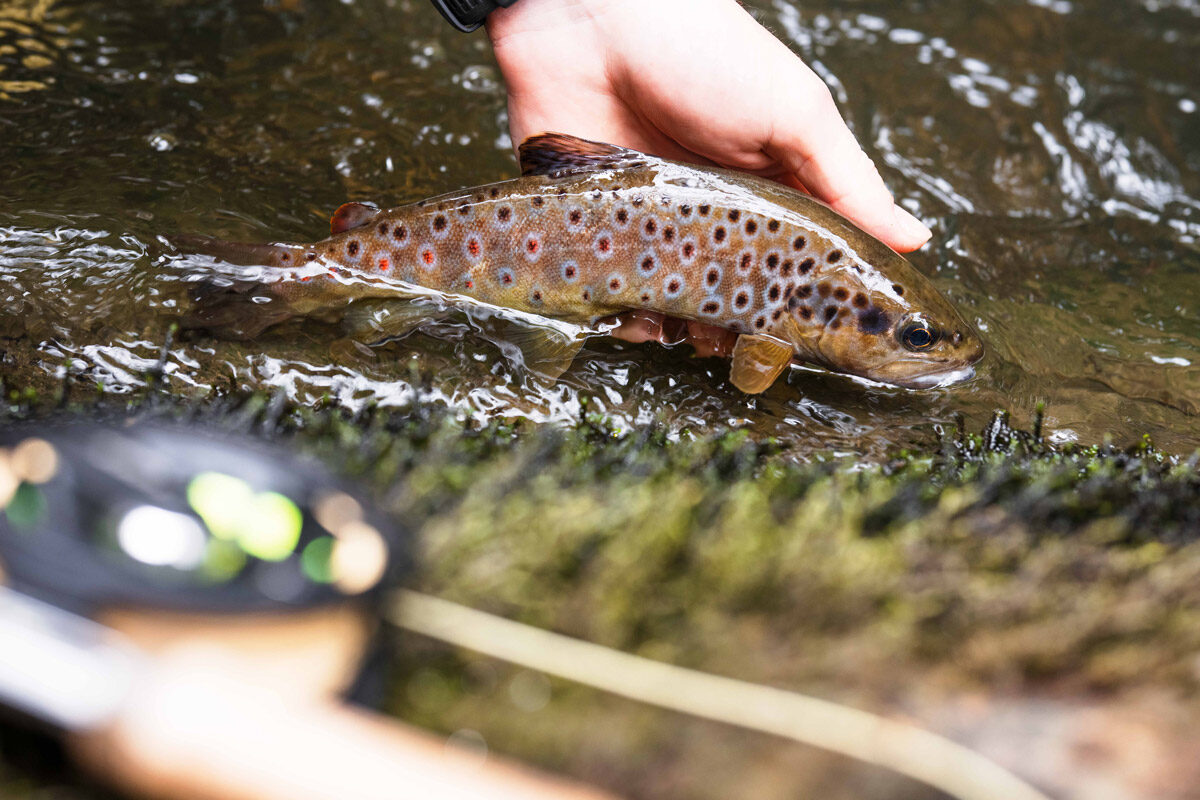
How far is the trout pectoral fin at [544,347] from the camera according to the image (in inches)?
130

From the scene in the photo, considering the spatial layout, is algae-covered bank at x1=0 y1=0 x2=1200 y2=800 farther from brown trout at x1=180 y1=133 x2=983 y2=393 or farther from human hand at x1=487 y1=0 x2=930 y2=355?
human hand at x1=487 y1=0 x2=930 y2=355

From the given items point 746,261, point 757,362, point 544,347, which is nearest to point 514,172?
point 544,347

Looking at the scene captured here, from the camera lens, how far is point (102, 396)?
271 centimetres

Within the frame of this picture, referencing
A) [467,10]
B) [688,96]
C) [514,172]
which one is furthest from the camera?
[514,172]

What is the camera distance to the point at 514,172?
14.7ft

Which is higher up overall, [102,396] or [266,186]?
[266,186]

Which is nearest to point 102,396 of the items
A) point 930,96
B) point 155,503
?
point 155,503

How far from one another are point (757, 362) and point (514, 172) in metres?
1.83

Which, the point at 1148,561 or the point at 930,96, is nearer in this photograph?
the point at 1148,561

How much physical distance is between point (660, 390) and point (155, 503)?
6.95 ft

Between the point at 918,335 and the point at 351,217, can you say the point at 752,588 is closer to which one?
the point at 918,335

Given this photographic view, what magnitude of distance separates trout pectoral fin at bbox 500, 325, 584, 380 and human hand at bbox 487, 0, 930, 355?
27 cm

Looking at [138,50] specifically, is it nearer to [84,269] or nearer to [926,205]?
[84,269]

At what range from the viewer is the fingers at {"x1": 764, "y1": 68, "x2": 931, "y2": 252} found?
3520 millimetres
